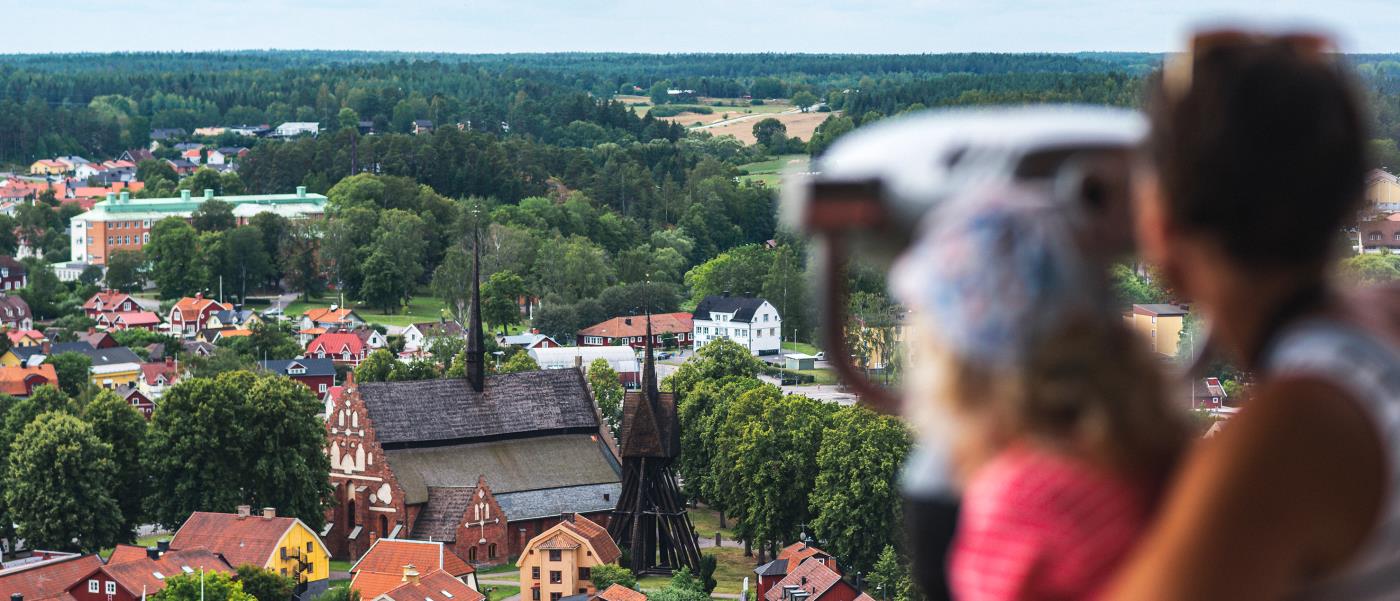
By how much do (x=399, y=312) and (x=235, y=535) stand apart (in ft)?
160

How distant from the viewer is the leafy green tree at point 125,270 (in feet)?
299

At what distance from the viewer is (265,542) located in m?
39.3

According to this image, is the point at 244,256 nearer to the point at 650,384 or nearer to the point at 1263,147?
the point at 650,384

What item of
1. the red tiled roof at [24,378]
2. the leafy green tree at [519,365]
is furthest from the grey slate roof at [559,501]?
the red tiled roof at [24,378]

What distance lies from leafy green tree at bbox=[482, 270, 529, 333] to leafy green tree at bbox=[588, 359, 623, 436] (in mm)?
20739

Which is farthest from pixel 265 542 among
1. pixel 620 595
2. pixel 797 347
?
pixel 797 347

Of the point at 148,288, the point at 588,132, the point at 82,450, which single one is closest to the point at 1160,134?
the point at 82,450

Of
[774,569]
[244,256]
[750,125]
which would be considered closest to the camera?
[774,569]

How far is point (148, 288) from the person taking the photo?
9350 centimetres

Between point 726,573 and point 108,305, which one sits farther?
point 108,305

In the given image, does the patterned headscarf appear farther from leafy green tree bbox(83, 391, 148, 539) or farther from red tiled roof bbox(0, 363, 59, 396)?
red tiled roof bbox(0, 363, 59, 396)

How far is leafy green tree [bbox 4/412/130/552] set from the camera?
4147 centimetres

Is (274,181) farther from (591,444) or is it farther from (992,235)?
(992,235)

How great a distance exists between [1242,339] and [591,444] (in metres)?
45.2
